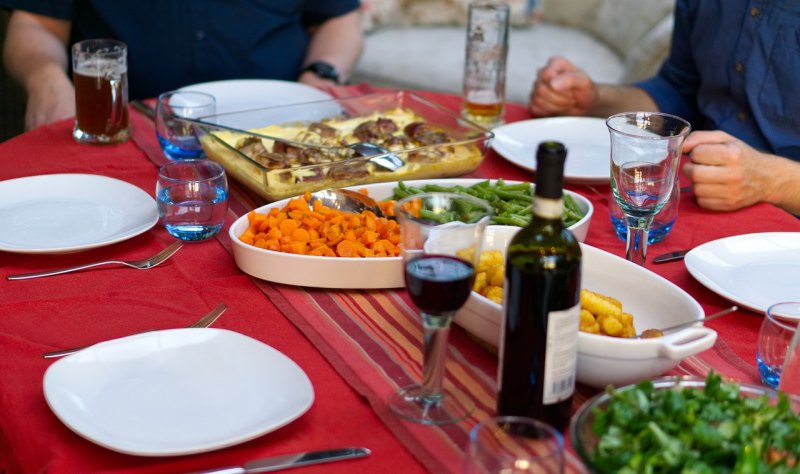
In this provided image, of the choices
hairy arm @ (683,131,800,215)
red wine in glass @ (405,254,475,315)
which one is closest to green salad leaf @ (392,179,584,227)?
hairy arm @ (683,131,800,215)

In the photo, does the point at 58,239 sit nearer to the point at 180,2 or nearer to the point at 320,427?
the point at 320,427

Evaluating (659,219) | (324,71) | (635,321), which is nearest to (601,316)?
(635,321)

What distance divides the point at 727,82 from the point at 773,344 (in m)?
1.30

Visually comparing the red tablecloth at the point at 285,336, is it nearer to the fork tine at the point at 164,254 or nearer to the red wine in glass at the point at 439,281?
the fork tine at the point at 164,254

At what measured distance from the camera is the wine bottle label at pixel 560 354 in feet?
3.01

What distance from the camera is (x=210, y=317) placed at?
1.25m

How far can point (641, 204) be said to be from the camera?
1.31 metres

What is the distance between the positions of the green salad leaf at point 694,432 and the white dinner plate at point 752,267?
433 mm

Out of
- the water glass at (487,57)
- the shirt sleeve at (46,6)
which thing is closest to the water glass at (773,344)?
the water glass at (487,57)

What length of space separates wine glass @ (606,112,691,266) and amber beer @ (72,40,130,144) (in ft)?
3.44

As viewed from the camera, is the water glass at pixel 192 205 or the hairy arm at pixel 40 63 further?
the hairy arm at pixel 40 63

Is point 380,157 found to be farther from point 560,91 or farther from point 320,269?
point 560,91

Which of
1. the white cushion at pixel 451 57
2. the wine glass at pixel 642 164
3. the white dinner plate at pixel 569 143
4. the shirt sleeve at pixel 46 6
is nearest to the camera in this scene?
the wine glass at pixel 642 164

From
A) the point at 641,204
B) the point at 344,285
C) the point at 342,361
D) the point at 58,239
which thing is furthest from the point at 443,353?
the point at 58,239
